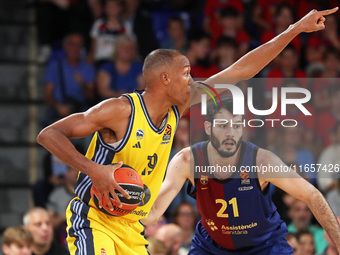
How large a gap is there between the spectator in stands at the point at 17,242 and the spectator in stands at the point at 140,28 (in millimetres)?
3892

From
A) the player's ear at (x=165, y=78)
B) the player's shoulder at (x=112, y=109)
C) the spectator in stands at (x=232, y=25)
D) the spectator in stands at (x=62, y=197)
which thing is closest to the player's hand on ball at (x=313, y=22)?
the player's ear at (x=165, y=78)

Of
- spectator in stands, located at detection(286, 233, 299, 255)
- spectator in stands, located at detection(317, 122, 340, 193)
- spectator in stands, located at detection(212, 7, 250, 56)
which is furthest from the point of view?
spectator in stands, located at detection(212, 7, 250, 56)

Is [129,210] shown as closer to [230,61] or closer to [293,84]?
[293,84]

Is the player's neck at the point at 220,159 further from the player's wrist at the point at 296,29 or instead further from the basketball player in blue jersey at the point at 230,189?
the player's wrist at the point at 296,29

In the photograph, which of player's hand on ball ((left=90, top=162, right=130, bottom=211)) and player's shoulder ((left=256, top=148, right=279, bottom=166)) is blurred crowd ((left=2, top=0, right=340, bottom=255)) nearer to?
player's shoulder ((left=256, top=148, right=279, bottom=166))

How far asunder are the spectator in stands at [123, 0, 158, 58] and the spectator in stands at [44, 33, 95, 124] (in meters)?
0.87

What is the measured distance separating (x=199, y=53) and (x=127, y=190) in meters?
5.35

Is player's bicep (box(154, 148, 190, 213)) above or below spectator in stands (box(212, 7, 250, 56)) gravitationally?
below

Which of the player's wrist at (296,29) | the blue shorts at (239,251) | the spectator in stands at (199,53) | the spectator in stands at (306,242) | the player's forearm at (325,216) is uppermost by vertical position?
the spectator in stands at (199,53)

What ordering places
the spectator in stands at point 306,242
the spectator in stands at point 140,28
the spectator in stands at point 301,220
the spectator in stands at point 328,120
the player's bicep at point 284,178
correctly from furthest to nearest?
the spectator in stands at point 140,28, the spectator in stands at point 328,120, the spectator in stands at point 301,220, the spectator in stands at point 306,242, the player's bicep at point 284,178

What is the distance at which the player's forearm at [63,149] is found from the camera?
14.4 ft

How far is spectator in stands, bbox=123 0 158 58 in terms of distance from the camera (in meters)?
9.84

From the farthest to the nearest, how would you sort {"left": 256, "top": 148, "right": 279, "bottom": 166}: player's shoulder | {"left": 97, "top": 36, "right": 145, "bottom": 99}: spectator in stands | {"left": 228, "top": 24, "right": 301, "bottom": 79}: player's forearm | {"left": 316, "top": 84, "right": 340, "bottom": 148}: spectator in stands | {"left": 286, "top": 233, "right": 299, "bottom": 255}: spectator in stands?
{"left": 97, "top": 36, "right": 145, "bottom": 99}: spectator in stands < {"left": 316, "top": 84, "right": 340, "bottom": 148}: spectator in stands < {"left": 286, "top": 233, "right": 299, "bottom": 255}: spectator in stands < {"left": 228, "top": 24, "right": 301, "bottom": 79}: player's forearm < {"left": 256, "top": 148, "right": 279, "bottom": 166}: player's shoulder

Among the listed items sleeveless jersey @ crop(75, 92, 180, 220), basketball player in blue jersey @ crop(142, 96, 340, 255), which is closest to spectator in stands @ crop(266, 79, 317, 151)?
basketball player in blue jersey @ crop(142, 96, 340, 255)
